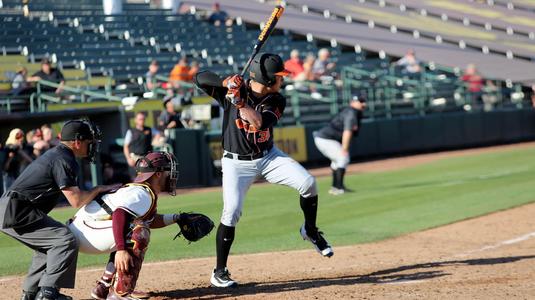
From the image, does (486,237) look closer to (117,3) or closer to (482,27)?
(117,3)

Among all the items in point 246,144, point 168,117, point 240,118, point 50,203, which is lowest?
point 168,117

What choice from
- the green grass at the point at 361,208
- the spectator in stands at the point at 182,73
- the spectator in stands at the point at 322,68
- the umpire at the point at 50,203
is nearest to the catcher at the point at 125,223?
the umpire at the point at 50,203

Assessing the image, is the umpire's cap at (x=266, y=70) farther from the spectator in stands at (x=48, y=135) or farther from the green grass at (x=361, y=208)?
the spectator in stands at (x=48, y=135)

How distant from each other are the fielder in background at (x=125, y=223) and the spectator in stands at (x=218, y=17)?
73.1ft

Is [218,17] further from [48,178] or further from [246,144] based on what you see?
[48,178]

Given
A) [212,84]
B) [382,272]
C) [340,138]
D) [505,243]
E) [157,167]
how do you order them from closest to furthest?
[157,167], [212,84], [382,272], [505,243], [340,138]

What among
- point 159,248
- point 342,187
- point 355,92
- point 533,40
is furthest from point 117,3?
point 533,40

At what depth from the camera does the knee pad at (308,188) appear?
780 cm

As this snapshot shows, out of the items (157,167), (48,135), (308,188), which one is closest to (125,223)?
(157,167)

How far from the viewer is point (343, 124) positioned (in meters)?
15.7

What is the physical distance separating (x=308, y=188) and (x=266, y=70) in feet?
3.66

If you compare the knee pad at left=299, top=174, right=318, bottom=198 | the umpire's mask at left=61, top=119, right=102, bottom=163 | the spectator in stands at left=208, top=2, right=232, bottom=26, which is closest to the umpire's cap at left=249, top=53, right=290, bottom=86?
the knee pad at left=299, top=174, right=318, bottom=198

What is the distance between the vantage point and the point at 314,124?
884 inches

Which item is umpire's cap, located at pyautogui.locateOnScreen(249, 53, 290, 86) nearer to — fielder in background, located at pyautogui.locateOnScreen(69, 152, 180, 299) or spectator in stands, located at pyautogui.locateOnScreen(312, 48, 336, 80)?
fielder in background, located at pyautogui.locateOnScreen(69, 152, 180, 299)
